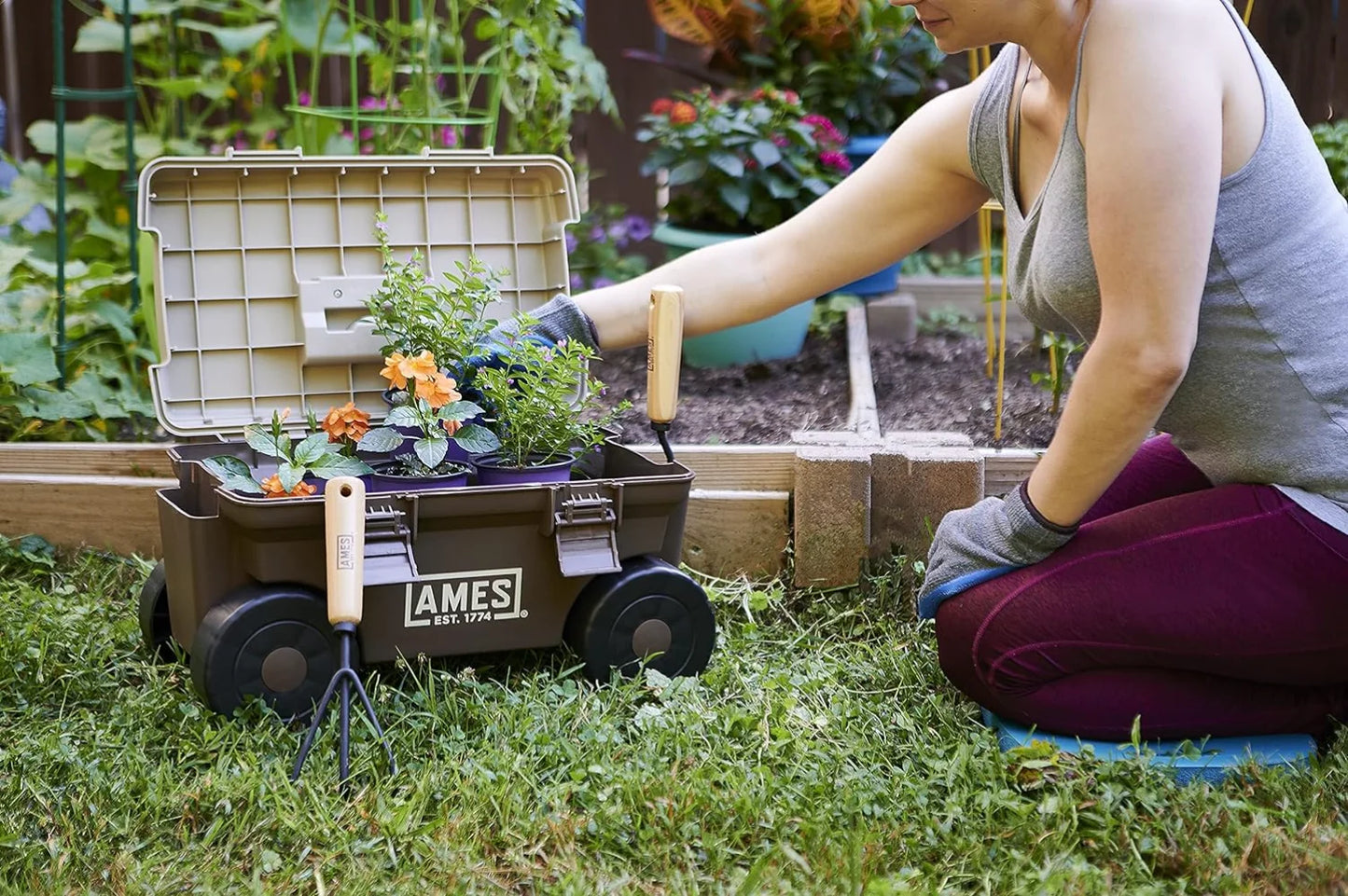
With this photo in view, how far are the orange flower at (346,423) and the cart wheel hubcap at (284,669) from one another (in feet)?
1.11

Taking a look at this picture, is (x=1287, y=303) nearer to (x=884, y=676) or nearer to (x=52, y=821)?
(x=884, y=676)

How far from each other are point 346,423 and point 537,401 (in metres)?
0.29

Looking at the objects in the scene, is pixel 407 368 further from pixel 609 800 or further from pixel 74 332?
pixel 74 332

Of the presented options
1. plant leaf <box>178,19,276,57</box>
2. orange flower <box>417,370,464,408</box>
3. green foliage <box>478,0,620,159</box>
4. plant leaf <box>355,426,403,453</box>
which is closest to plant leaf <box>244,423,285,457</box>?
plant leaf <box>355,426,403,453</box>

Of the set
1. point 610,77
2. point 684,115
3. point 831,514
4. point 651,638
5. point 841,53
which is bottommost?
point 651,638

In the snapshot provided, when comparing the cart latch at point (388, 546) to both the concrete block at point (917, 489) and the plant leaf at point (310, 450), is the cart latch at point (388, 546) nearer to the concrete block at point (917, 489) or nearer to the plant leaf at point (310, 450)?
the plant leaf at point (310, 450)

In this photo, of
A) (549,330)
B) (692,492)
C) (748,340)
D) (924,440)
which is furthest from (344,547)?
(748,340)

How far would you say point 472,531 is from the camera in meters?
1.82

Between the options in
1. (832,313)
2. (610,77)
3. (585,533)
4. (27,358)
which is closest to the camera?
(585,533)

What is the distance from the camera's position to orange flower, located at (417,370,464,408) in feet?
6.16

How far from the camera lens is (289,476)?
1.81 meters

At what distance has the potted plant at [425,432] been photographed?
6.12 feet

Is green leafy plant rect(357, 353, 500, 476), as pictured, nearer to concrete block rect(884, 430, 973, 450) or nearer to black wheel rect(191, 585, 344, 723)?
black wheel rect(191, 585, 344, 723)

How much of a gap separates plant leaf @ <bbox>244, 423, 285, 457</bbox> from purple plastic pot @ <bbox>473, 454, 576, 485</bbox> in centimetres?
28
